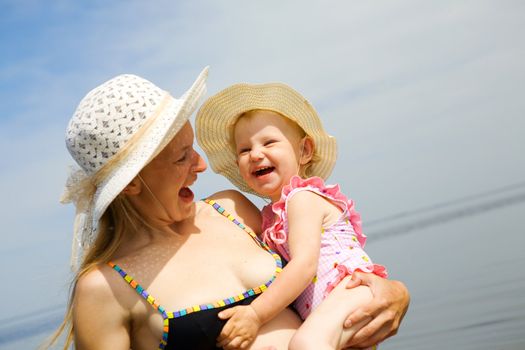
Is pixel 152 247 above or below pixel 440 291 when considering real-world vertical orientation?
above

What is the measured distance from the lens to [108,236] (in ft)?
12.1

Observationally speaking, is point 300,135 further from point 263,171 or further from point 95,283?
point 95,283

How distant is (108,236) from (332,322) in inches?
46.7

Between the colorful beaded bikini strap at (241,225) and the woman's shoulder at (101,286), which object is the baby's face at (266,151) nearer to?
the colorful beaded bikini strap at (241,225)

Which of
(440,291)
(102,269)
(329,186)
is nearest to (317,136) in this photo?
(329,186)

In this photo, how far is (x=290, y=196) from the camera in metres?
3.90

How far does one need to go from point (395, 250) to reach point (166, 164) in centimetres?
1040

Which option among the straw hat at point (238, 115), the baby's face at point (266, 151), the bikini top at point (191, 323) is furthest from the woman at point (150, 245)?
the straw hat at point (238, 115)

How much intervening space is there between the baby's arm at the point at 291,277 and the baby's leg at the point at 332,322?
0.14m

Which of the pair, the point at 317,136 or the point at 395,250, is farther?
the point at 395,250

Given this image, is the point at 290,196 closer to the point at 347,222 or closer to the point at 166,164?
the point at 347,222

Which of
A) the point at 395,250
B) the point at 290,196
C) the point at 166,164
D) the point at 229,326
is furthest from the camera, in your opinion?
the point at 395,250

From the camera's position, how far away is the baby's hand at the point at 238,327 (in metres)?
3.38

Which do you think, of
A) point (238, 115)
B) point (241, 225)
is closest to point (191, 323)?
point (241, 225)
